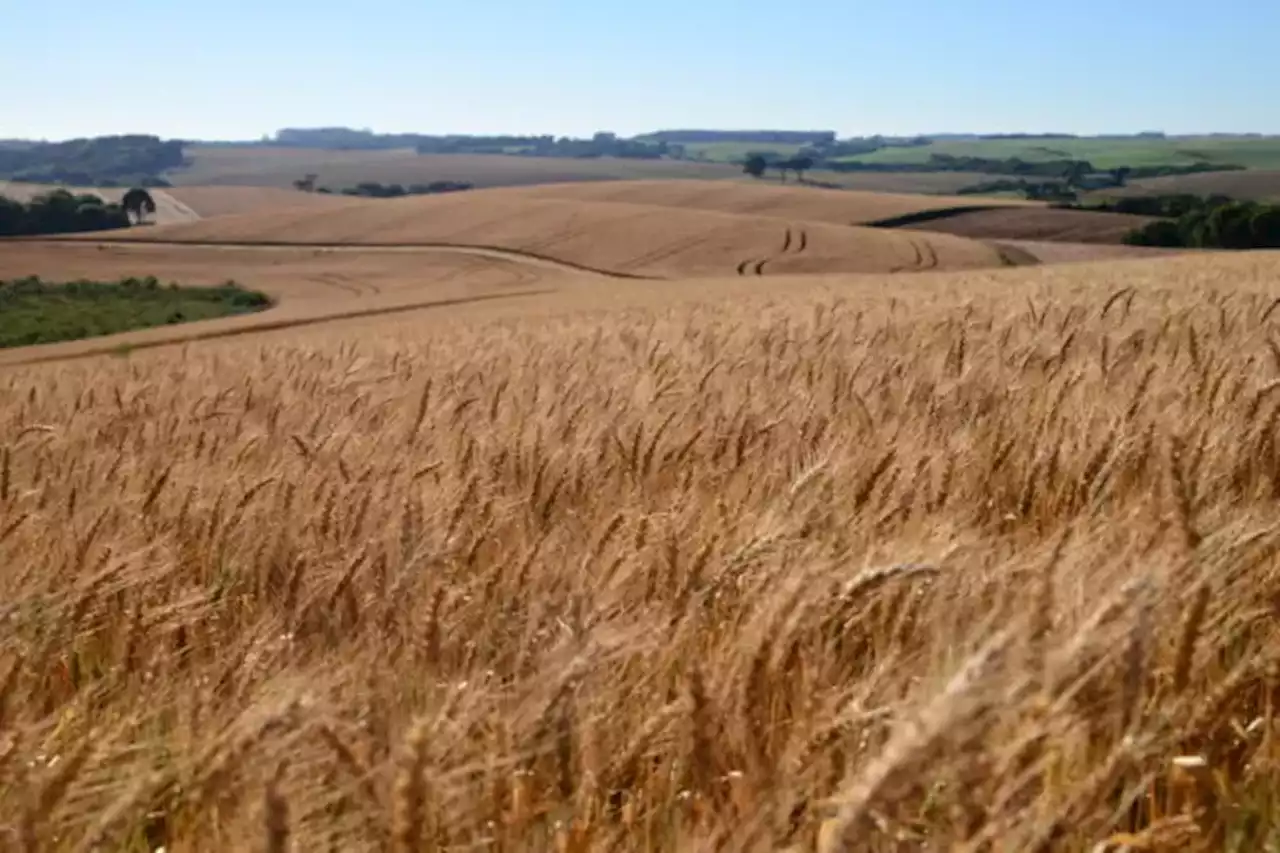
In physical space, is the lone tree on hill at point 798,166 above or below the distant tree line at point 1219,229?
above

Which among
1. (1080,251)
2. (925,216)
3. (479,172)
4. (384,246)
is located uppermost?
(479,172)

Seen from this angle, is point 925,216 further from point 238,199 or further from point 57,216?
point 238,199

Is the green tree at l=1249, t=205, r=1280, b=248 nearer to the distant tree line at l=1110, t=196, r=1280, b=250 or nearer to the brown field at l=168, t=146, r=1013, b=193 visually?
the distant tree line at l=1110, t=196, r=1280, b=250

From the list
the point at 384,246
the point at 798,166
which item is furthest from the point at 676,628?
the point at 798,166

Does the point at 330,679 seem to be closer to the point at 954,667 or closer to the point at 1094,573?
the point at 954,667

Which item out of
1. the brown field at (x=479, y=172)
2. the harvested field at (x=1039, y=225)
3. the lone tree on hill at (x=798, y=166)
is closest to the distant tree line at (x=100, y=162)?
the brown field at (x=479, y=172)

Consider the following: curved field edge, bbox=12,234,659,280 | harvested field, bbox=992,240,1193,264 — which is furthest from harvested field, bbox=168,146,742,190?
harvested field, bbox=992,240,1193,264

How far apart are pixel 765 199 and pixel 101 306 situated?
136ft

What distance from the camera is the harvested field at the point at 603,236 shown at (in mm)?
55375

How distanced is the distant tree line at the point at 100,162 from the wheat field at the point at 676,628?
507 feet

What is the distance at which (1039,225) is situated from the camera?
66.0 m

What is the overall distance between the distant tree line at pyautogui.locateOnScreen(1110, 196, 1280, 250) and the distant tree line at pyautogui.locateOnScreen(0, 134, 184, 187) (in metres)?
117

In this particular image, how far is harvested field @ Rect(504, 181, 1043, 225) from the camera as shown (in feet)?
245

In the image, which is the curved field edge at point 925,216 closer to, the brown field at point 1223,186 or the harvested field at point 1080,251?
the harvested field at point 1080,251
